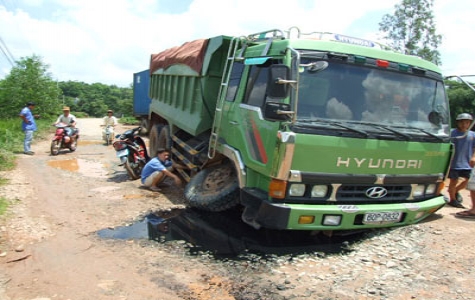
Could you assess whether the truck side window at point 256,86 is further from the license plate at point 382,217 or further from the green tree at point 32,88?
the green tree at point 32,88

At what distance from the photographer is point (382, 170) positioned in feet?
13.0

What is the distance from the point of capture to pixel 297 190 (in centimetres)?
378

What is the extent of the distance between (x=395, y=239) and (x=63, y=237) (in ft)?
12.7

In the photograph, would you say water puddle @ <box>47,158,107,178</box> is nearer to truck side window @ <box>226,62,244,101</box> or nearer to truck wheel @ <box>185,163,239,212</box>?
truck wheel @ <box>185,163,239,212</box>

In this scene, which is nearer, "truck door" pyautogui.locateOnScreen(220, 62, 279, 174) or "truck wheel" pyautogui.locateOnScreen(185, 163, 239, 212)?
"truck door" pyautogui.locateOnScreen(220, 62, 279, 174)

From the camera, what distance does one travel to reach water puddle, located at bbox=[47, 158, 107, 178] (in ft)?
27.8

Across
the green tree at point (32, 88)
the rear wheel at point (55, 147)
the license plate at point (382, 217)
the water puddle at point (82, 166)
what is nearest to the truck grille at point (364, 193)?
Answer: the license plate at point (382, 217)

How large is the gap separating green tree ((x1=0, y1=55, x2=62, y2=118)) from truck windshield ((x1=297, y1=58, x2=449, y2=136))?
21.2 m

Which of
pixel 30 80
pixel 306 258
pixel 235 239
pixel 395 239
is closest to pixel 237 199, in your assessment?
pixel 235 239

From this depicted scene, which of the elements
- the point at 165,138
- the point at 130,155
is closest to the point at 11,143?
the point at 130,155

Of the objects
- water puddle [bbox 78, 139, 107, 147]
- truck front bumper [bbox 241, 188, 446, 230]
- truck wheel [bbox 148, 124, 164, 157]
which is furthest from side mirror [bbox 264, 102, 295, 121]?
water puddle [bbox 78, 139, 107, 147]

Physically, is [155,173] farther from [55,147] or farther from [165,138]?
[55,147]

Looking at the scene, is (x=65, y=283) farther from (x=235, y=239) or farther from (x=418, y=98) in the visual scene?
(x=418, y=98)

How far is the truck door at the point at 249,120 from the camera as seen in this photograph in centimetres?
394
